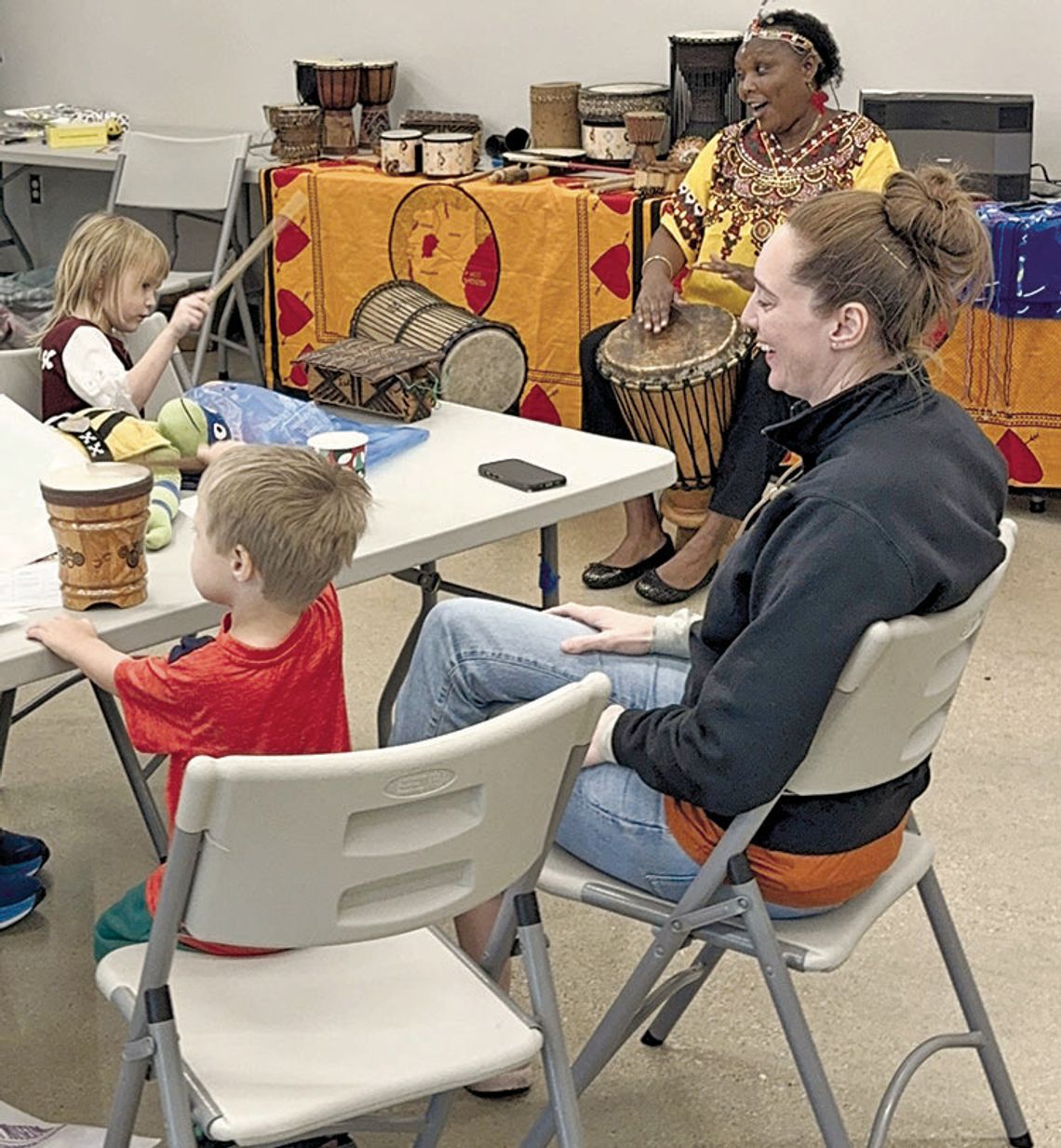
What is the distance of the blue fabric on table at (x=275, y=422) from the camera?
2.49 meters

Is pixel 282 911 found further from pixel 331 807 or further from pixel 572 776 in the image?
pixel 572 776

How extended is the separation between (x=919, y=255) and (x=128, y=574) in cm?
88

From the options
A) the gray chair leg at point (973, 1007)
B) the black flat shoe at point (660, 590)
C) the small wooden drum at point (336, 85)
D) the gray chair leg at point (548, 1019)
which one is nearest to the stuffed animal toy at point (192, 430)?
the gray chair leg at point (548, 1019)

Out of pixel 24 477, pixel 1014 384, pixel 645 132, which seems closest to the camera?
pixel 24 477

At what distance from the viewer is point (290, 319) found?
5.17 meters

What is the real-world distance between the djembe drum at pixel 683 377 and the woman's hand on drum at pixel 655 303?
18 mm

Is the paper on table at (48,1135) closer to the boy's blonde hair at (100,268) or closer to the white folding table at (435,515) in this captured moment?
the white folding table at (435,515)

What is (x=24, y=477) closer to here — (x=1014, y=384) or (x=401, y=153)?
(x=1014, y=384)

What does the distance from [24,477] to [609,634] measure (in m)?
A: 0.73

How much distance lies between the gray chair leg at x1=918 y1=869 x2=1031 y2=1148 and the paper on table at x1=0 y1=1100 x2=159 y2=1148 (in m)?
0.93

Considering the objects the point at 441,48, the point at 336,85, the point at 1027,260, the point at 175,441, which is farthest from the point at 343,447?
the point at 441,48

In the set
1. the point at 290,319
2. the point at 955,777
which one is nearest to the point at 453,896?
the point at 955,777

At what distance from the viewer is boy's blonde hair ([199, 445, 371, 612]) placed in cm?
170

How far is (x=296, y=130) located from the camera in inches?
205
